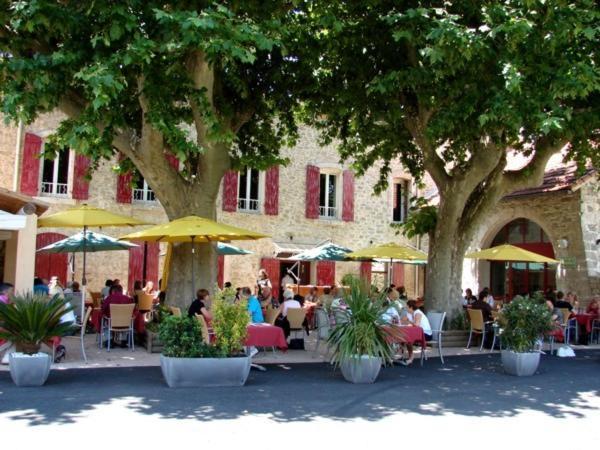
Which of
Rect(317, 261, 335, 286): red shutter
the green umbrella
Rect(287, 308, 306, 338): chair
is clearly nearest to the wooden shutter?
Rect(317, 261, 335, 286): red shutter

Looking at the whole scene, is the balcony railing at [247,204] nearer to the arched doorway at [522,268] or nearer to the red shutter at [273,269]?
the red shutter at [273,269]

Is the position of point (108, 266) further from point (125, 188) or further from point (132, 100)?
point (132, 100)

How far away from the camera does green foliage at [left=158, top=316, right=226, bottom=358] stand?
24.1 feet

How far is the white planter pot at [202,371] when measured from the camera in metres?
A: 7.20

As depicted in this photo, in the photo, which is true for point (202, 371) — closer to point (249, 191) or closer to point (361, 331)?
point (361, 331)

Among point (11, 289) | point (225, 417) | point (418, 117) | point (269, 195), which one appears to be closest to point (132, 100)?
point (11, 289)

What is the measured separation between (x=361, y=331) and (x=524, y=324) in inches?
107

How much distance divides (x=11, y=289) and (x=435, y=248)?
790 cm

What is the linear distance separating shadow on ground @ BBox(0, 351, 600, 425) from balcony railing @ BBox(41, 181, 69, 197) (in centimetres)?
959

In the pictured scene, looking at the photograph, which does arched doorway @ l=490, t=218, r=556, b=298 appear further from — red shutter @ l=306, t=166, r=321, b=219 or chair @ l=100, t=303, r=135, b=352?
chair @ l=100, t=303, r=135, b=352

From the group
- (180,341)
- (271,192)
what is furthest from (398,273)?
(180,341)

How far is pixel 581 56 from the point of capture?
9.84 meters

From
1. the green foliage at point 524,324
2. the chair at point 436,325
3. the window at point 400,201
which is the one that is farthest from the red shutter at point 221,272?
the green foliage at point 524,324

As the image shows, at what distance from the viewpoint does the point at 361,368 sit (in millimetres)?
7906
